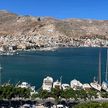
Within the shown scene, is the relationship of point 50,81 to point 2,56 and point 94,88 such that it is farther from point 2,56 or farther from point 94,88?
point 2,56

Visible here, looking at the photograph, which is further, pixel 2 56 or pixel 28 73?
pixel 2 56

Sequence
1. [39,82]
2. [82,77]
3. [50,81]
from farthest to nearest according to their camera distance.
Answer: [82,77]
[39,82]
[50,81]

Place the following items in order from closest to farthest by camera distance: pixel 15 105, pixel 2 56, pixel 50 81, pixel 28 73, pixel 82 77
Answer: pixel 15 105 < pixel 50 81 < pixel 82 77 < pixel 28 73 < pixel 2 56

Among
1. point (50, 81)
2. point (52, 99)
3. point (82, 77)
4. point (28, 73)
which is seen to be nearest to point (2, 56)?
point (28, 73)

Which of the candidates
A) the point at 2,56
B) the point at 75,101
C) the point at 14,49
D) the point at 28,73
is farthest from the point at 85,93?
the point at 14,49

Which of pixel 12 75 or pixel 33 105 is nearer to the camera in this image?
pixel 33 105

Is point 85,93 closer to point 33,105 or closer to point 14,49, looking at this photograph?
point 33,105

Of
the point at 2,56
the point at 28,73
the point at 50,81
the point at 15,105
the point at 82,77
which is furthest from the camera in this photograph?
the point at 2,56

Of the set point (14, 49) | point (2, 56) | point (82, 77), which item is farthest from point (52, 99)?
point (14, 49)

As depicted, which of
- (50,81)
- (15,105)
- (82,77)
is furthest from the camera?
(82,77)
